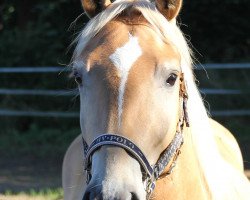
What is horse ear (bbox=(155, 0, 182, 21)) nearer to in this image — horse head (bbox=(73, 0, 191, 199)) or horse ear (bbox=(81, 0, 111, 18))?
horse head (bbox=(73, 0, 191, 199))

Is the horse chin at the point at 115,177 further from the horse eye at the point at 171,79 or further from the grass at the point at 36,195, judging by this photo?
the grass at the point at 36,195

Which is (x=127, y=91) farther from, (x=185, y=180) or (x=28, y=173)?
(x=28, y=173)

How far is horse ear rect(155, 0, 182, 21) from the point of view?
2772 millimetres

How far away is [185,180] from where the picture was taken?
278 cm

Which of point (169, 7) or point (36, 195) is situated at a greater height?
point (169, 7)

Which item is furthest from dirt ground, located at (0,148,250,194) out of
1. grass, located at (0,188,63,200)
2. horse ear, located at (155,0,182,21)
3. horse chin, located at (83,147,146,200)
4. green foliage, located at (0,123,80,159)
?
horse chin, located at (83,147,146,200)

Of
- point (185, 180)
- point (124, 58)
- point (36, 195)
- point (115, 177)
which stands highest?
point (124, 58)

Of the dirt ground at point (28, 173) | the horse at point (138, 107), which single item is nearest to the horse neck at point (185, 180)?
the horse at point (138, 107)

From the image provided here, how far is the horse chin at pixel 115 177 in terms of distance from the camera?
7.37 feet

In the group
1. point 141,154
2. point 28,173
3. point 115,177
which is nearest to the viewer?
point 115,177

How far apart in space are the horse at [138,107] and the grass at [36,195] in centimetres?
351

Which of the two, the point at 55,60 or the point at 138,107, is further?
the point at 55,60

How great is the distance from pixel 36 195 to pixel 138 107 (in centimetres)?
426

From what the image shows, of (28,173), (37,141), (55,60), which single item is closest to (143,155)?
(28,173)
